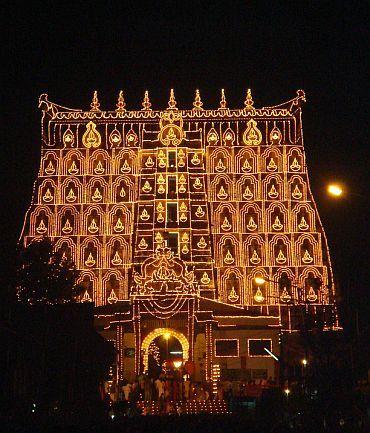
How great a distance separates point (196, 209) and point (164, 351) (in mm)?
10226

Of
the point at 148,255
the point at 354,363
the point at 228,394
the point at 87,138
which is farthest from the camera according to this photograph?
the point at 87,138

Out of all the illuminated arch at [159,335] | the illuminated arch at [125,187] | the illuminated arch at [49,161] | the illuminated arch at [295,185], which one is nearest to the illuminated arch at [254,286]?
the illuminated arch at [295,185]

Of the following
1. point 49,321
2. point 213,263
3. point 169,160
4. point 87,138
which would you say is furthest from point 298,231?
point 49,321

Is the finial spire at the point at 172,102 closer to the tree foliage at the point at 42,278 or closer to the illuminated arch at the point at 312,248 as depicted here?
the illuminated arch at the point at 312,248

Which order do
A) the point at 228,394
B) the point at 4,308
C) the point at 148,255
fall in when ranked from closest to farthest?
the point at 4,308, the point at 228,394, the point at 148,255

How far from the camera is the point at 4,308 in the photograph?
83.4ft

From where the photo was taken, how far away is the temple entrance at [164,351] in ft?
157

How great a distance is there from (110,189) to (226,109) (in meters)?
10.6

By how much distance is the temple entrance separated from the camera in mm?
47938

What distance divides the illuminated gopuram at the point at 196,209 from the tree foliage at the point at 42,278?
14.1 m

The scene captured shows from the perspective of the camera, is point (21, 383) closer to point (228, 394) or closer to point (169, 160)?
point (228, 394)

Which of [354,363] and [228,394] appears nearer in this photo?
[354,363]

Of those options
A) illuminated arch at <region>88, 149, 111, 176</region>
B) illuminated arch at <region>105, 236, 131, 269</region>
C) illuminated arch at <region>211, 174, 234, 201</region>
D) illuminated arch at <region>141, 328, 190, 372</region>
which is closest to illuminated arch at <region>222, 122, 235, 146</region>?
illuminated arch at <region>211, 174, 234, 201</region>

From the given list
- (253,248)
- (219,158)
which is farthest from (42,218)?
(253,248)
